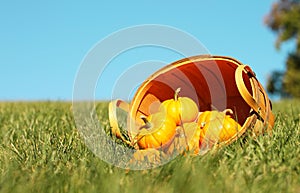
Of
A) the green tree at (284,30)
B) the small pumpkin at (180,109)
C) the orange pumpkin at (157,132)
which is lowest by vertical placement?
the orange pumpkin at (157,132)

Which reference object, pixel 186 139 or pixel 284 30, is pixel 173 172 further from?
pixel 284 30

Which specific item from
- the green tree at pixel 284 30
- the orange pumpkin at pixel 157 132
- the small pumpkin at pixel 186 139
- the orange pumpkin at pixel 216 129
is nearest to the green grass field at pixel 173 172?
the orange pumpkin at pixel 216 129

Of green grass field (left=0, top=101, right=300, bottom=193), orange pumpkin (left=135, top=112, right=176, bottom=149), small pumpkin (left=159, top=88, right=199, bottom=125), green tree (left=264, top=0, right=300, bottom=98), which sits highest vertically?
green tree (left=264, top=0, right=300, bottom=98)

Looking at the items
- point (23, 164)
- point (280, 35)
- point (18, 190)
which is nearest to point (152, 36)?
point (23, 164)

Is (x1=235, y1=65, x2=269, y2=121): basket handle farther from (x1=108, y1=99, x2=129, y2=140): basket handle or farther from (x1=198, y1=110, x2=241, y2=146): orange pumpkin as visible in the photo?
(x1=108, y1=99, x2=129, y2=140): basket handle

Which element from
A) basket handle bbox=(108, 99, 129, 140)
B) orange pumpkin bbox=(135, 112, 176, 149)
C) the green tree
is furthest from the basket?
the green tree

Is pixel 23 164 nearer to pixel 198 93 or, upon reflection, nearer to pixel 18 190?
pixel 18 190

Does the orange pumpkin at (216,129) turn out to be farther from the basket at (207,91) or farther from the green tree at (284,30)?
the green tree at (284,30)
